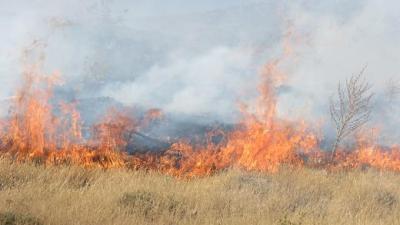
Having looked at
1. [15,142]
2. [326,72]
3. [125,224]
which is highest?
[326,72]

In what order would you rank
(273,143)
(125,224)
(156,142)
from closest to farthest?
(125,224)
(273,143)
(156,142)

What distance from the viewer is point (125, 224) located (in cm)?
634

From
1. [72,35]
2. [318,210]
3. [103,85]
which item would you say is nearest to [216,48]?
[72,35]

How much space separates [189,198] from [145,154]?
16.4 ft

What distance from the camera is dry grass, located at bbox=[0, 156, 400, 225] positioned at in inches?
261

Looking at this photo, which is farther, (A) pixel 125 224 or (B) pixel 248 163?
(B) pixel 248 163

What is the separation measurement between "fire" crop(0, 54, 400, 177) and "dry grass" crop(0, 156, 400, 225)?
3.95 ft

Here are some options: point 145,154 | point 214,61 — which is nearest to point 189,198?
point 145,154

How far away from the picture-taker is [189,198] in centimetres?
827

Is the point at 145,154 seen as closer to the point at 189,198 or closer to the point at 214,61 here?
the point at 189,198

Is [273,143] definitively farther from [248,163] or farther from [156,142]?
[156,142]

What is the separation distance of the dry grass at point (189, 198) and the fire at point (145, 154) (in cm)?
121

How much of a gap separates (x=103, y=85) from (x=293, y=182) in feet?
63.1

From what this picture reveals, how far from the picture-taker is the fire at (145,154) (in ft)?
37.9
